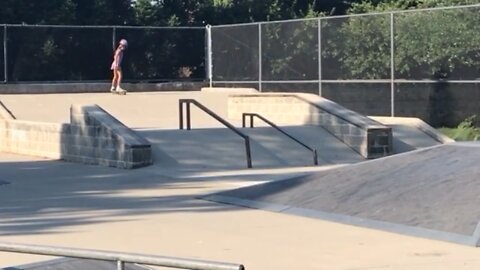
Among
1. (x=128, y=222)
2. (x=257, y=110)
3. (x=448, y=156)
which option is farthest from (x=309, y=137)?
(x=128, y=222)

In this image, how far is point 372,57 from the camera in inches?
1064

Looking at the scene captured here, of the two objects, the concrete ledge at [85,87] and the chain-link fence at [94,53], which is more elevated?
the chain-link fence at [94,53]

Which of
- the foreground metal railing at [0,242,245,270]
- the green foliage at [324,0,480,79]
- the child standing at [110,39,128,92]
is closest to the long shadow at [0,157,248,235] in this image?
the foreground metal railing at [0,242,245,270]

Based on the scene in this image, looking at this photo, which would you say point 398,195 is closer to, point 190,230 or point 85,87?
point 190,230

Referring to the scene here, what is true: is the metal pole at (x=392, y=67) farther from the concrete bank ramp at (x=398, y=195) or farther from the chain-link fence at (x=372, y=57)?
the concrete bank ramp at (x=398, y=195)

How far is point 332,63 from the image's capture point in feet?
93.2

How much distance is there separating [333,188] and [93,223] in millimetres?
3231

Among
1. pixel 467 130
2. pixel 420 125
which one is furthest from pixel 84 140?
pixel 467 130

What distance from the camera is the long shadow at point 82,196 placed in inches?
529

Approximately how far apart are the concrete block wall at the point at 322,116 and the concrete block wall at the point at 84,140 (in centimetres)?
483

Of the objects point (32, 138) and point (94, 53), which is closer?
point (32, 138)

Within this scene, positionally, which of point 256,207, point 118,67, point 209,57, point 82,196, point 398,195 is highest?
point 209,57

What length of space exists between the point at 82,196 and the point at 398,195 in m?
5.26

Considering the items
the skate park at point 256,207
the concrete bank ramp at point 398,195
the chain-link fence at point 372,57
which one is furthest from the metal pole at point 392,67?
the concrete bank ramp at point 398,195
